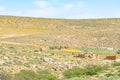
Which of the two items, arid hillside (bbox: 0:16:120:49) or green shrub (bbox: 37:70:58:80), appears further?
arid hillside (bbox: 0:16:120:49)

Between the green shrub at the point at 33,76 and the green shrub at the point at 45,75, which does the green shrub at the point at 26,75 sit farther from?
the green shrub at the point at 45,75

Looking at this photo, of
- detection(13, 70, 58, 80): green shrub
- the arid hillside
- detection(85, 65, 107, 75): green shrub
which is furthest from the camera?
the arid hillside

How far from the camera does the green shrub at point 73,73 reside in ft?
109

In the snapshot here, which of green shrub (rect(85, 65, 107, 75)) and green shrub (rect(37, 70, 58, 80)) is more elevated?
green shrub (rect(37, 70, 58, 80))

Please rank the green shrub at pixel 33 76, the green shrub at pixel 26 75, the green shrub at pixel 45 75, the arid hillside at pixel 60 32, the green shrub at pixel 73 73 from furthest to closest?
the arid hillside at pixel 60 32, the green shrub at pixel 73 73, the green shrub at pixel 45 75, the green shrub at pixel 33 76, the green shrub at pixel 26 75

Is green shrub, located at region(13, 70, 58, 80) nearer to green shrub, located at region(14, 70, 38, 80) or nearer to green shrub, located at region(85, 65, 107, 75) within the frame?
green shrub, located at region(14, 70, 38, 80)

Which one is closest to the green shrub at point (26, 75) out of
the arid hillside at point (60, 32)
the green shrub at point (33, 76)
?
the green shrub at point (33, 76)

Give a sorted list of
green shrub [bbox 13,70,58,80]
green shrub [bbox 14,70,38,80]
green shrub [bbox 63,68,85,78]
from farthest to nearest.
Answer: green shrub [bbox 63,68,85,78] → green shrub [bbox 13,70,58,80] → green shrub [bbox 14,70,38,80]

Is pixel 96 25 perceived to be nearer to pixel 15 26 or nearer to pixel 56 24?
pixel 56 24

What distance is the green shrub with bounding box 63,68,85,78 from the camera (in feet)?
109

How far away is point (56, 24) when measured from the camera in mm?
115875

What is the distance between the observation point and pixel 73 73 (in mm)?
33375

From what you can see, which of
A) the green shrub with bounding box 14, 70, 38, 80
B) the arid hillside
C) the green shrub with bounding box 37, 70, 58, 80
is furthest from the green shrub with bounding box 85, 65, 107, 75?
the arid hillside

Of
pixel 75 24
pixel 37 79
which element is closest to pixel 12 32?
pixel 75 24
